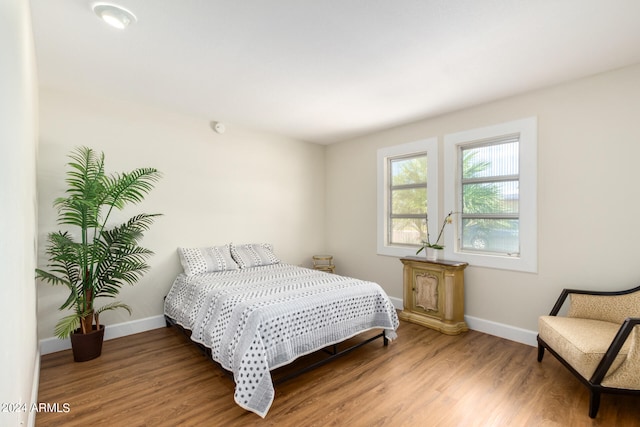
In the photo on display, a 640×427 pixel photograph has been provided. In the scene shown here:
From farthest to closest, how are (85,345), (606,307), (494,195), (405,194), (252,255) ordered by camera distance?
(405,194), (252,255), (494,195), (85,345), (606,307)

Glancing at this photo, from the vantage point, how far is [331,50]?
2227 mm

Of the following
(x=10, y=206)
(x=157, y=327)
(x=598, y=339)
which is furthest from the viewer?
(x=157, y=327)

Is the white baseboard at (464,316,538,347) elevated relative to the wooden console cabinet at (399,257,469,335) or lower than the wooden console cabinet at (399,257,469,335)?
lower

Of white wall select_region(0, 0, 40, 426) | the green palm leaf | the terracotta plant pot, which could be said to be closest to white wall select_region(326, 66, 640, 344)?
the green palm leaf

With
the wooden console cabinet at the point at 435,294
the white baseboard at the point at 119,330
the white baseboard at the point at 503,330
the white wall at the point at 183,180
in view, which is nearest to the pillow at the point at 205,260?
the white wall at the point at 183,180

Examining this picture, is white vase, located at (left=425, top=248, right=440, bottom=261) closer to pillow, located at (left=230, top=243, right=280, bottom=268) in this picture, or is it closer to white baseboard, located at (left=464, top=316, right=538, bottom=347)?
white baseboard, located at (left=464, top=316, right=538, bottom=347)

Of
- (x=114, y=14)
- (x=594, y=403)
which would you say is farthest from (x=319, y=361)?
(x=114, y=14)

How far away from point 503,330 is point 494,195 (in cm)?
142

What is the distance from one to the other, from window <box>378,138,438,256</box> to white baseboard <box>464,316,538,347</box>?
1.05 metres

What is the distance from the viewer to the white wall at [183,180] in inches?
113

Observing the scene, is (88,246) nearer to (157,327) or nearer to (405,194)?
(157,327)

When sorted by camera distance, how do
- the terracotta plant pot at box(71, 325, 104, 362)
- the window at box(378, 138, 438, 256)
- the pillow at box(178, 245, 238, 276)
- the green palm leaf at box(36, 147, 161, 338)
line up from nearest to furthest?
the green palm leaf at box(36, 147, 161, 338), the terracotta plant pot at box(71, 325, 104, 362), the pillow at box(178, 245, 238, 276), the window at box(378, 138, 438, 256)

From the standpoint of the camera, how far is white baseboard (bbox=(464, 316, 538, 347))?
298 cm

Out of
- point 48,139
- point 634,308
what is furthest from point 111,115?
point 634,308
